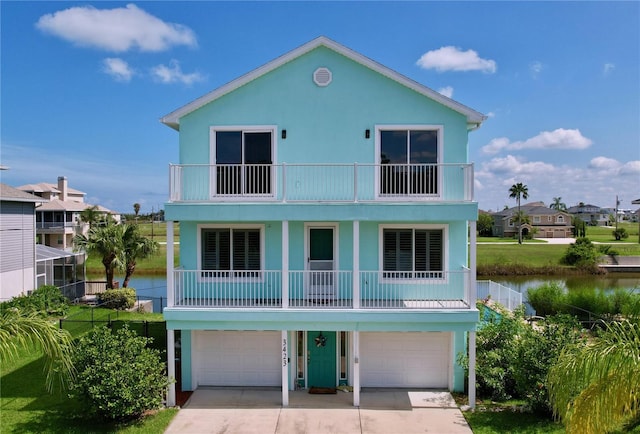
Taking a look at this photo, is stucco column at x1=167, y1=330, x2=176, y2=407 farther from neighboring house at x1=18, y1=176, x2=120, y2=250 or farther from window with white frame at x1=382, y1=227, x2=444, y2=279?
neighboring house at x1=18, y1=176, x2=120, y2=250

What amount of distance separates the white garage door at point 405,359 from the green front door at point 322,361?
2.96 feet

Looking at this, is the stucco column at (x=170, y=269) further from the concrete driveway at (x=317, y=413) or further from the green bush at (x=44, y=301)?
the green bush at (x=44, y=301)

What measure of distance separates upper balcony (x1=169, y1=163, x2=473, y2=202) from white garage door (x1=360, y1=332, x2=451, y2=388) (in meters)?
4.29

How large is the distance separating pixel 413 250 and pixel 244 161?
580 centimetres

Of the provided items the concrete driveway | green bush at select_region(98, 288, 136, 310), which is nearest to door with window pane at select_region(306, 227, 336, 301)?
the concrete driveway

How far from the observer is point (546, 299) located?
20.7 m

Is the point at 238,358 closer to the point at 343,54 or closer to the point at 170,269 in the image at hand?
the point at 170,269

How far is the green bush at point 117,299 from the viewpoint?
74.8 feet

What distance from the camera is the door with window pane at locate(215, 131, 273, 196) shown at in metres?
12.2

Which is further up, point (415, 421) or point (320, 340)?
point (320, 340)

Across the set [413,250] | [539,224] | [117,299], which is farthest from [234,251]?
[539,224]

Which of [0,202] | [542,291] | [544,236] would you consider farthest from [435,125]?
[544,236]

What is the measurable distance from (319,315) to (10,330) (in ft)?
22.1

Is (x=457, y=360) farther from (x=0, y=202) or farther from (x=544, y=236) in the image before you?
(x=544, y=236)
